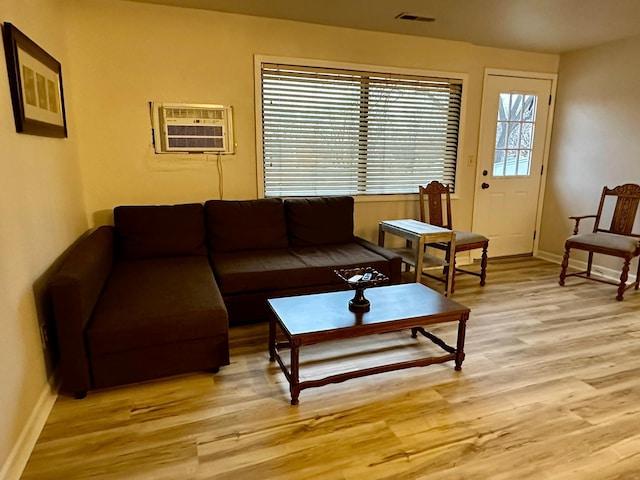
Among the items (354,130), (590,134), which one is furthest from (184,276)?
(590,134)

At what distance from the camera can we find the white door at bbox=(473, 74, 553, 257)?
448 cm

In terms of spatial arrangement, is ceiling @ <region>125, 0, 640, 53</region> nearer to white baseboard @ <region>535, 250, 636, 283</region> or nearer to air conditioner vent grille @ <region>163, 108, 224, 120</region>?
air conditioner vent grille @ <region>163, 108, 224, 120</region>

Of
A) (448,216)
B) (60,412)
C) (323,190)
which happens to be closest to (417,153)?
(448,216)

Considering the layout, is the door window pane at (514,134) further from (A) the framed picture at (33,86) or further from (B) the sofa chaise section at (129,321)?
(A) the framed picture at (33,86)

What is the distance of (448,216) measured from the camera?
4133mm

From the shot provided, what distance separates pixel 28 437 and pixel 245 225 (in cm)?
201

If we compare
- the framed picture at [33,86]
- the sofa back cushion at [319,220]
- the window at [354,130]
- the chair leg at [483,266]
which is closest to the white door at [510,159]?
the window at [354,130]

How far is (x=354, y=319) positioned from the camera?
2.13m

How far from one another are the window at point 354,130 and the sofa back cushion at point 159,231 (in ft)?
2.75

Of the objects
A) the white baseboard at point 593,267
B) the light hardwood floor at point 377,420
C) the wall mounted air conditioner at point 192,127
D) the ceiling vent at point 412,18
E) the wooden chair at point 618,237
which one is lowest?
the light hardwood floor at point 377,420

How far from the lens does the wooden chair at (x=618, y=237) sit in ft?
11.6

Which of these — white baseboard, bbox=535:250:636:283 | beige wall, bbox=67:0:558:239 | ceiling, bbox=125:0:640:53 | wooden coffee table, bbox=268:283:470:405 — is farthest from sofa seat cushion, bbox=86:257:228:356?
white baseboard, bbox=535:250:636:283

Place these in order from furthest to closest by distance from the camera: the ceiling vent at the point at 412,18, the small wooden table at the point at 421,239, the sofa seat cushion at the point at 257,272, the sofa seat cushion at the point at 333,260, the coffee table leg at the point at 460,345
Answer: the small wooden table at the point at 421,239, the ceiling vent at the point at 412,18, the sofa seat cushion at the point at 333,260, the sofa seat cushion at the point at 257,272, the coffee table leg at the point at 460,345

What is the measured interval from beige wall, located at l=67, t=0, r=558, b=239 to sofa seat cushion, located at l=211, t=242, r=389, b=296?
0.78 m
